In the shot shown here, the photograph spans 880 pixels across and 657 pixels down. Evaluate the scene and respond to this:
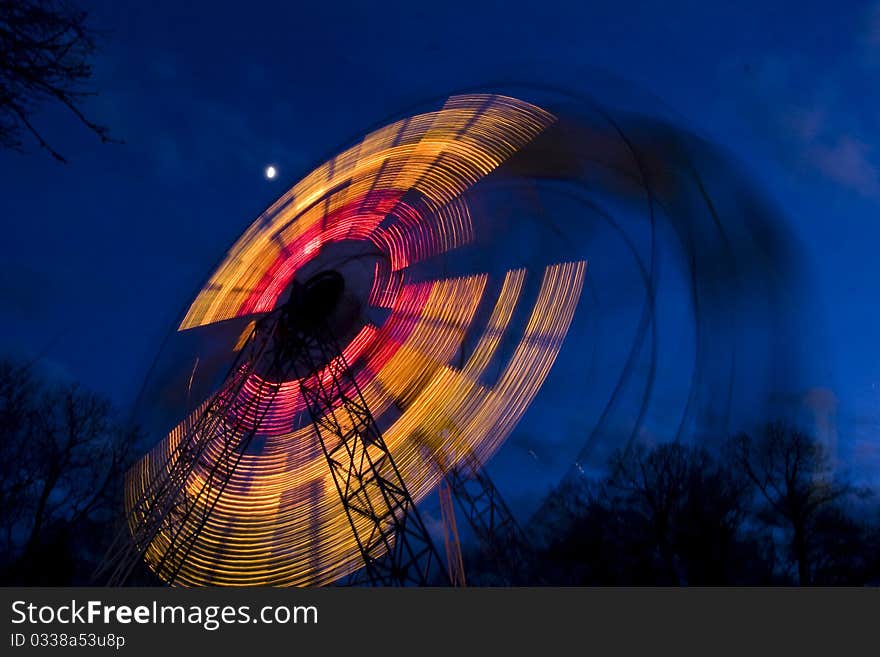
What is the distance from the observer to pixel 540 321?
34.5ft

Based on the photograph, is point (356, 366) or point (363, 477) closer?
point (363, 477)

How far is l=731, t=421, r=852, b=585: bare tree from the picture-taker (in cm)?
1762

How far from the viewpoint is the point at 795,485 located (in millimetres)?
18344

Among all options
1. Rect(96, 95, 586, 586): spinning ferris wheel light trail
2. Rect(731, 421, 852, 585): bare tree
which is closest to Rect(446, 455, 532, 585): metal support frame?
Rect(96, 95, 586, 586): spinning ferris wheel light trail

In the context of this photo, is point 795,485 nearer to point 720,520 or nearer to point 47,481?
point 720,520

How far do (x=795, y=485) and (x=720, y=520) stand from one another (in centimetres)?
264

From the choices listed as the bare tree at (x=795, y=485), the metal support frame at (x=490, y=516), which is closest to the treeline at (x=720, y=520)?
the bare tree at (x=795, y=485)

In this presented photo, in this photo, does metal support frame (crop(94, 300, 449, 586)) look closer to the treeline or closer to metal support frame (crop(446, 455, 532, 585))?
metal support frame (crop(446, 455, 532, 585))

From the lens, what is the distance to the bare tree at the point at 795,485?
17625mm

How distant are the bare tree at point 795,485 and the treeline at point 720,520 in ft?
0.10

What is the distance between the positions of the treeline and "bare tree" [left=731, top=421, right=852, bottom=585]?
1.2 inches

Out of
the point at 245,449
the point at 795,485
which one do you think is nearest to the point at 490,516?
the point at 245,449

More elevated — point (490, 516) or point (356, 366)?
point (356, 366)

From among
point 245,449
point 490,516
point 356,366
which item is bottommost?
point 490,516
